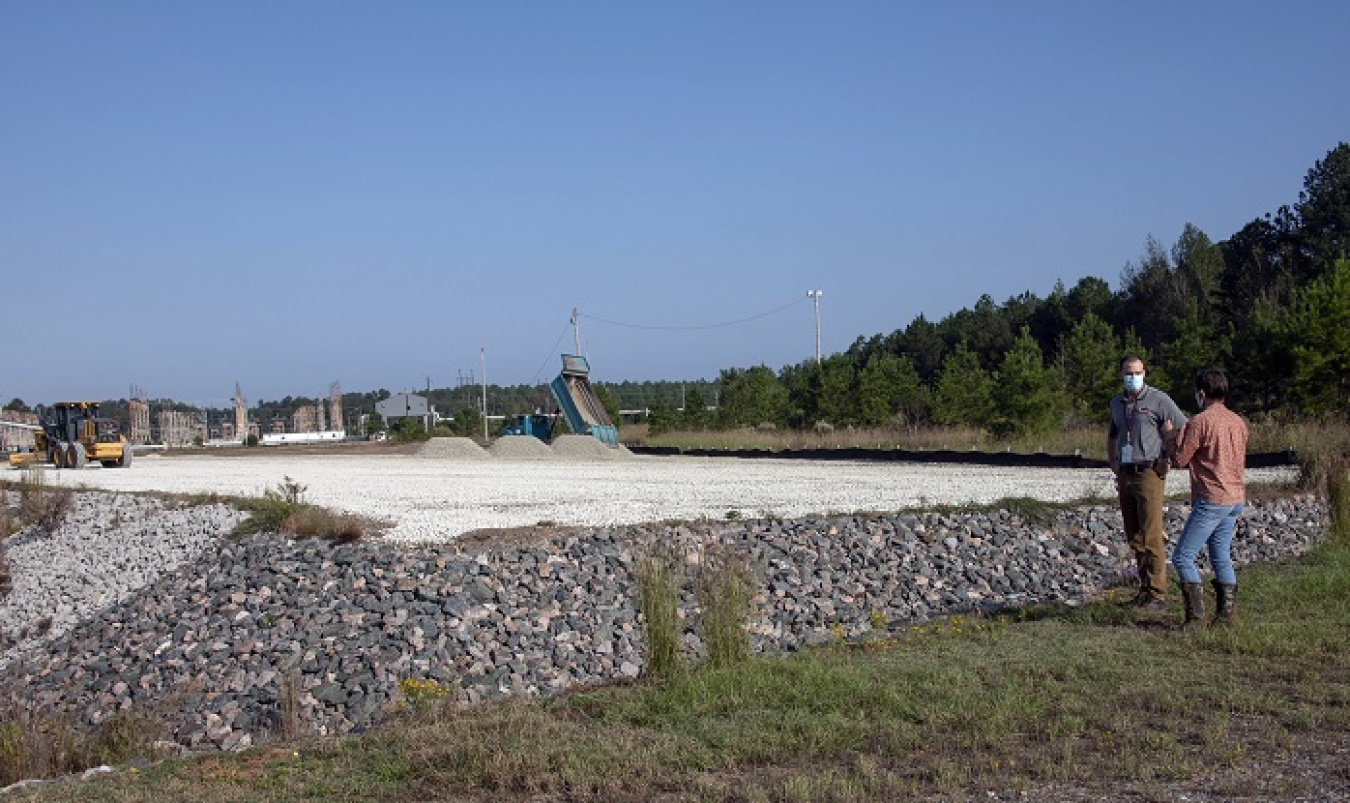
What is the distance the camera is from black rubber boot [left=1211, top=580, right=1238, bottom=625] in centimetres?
882

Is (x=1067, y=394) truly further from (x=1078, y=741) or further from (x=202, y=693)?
(x=1078, y=741)

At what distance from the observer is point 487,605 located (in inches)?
495

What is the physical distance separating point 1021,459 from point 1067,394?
13915 mm

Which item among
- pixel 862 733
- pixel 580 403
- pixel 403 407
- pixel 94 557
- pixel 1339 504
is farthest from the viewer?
pixel 403 407

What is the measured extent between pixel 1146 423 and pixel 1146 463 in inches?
12.6

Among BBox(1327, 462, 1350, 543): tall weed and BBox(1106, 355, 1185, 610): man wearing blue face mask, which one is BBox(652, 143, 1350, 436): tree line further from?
BBox(1106, 355, 1185, 610): man wearing blue face mask

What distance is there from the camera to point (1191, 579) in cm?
884

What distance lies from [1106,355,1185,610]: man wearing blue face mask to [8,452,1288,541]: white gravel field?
23.3 ft

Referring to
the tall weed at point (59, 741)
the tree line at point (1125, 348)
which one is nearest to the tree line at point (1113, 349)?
the tree line at point (1125, 348)

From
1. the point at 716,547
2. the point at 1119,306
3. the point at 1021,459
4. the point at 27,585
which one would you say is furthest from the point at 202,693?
the point at 1119,306

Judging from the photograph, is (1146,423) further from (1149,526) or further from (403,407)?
(403,407)

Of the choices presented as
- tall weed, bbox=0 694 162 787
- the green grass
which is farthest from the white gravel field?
the green grass

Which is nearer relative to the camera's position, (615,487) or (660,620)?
(660,620)

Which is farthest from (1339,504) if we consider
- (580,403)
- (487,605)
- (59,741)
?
(580,403)
